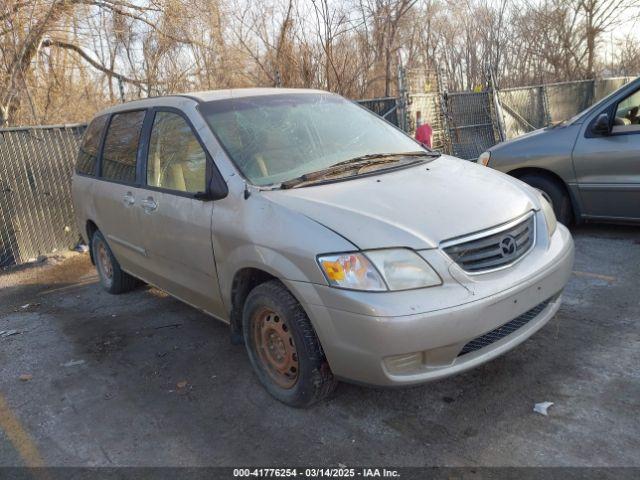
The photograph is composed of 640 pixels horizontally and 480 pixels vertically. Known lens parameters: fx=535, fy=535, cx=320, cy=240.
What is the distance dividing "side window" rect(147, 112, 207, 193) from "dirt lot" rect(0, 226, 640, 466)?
1.29 metres

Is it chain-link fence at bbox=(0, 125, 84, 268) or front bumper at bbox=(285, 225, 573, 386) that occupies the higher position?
chain-link fence at bbox=(0, 125, 84, 268)

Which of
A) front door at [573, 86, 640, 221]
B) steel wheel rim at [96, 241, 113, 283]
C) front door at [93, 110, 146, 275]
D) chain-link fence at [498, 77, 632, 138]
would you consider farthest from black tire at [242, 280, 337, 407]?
chain-link fence at [498, 77, 632, 138]

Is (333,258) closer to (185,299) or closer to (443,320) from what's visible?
(443,320)

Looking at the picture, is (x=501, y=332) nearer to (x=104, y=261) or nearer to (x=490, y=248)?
(x=490, y=248)

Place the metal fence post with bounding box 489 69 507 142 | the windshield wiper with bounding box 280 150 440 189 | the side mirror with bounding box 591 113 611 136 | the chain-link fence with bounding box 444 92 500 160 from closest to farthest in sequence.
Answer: the windshield wiper with bounding box 280 150 440 189
the side mirror with bounding box 591 113 611 136
the chain-link fence with bounding box 444 92 500 160
the metal fence post with bounding box 489 69 507 142

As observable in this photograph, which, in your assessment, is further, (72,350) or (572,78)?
(572,78)

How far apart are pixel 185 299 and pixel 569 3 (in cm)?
2557

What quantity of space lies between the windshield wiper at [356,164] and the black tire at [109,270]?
2869 millimetres

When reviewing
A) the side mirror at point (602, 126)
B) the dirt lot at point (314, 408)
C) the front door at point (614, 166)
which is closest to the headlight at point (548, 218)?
the dirt lot at point (314, 408)

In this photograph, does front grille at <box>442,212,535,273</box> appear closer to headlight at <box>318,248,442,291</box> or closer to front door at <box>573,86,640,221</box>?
headlight at <box>318,248,442,291</box>

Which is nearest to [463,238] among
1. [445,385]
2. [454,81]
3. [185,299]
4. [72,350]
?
[445,385]

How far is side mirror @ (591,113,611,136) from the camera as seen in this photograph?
17.4ft

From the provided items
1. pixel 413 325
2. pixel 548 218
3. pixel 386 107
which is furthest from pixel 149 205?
pixel 386 107

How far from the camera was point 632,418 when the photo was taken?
274cm
